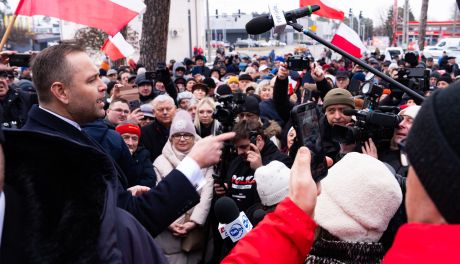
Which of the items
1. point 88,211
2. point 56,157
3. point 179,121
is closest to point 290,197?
point 88,211

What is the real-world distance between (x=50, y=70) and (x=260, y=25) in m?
1.21

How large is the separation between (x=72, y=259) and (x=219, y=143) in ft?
2.78

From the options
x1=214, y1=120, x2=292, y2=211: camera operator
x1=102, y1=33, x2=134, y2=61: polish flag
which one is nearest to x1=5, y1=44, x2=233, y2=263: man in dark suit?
x1=214, y1=120, x2=292, y2=211: camera operator

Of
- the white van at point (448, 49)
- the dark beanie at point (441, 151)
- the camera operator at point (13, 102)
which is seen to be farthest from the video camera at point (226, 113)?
the white van at point (448, 49)

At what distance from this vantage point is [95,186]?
1415 mm

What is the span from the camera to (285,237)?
1.32 meters

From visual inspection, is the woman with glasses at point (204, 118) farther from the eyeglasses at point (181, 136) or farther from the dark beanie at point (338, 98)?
the dark beanie at point (338, 98)

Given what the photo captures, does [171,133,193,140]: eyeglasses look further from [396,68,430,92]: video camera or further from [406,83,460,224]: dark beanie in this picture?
[406,83,460,224]: dark beanie

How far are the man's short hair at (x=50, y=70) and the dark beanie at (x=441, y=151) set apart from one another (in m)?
1.85

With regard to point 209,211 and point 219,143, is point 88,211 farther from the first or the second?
point 209,211

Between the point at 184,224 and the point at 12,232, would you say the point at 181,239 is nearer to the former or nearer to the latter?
the point at 184,224

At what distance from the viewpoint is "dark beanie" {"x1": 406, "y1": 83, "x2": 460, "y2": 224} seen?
0.86 m

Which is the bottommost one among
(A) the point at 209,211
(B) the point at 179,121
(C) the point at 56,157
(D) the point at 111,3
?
A: (A) the point at 209,211

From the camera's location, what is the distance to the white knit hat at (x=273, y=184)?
2.85 m
